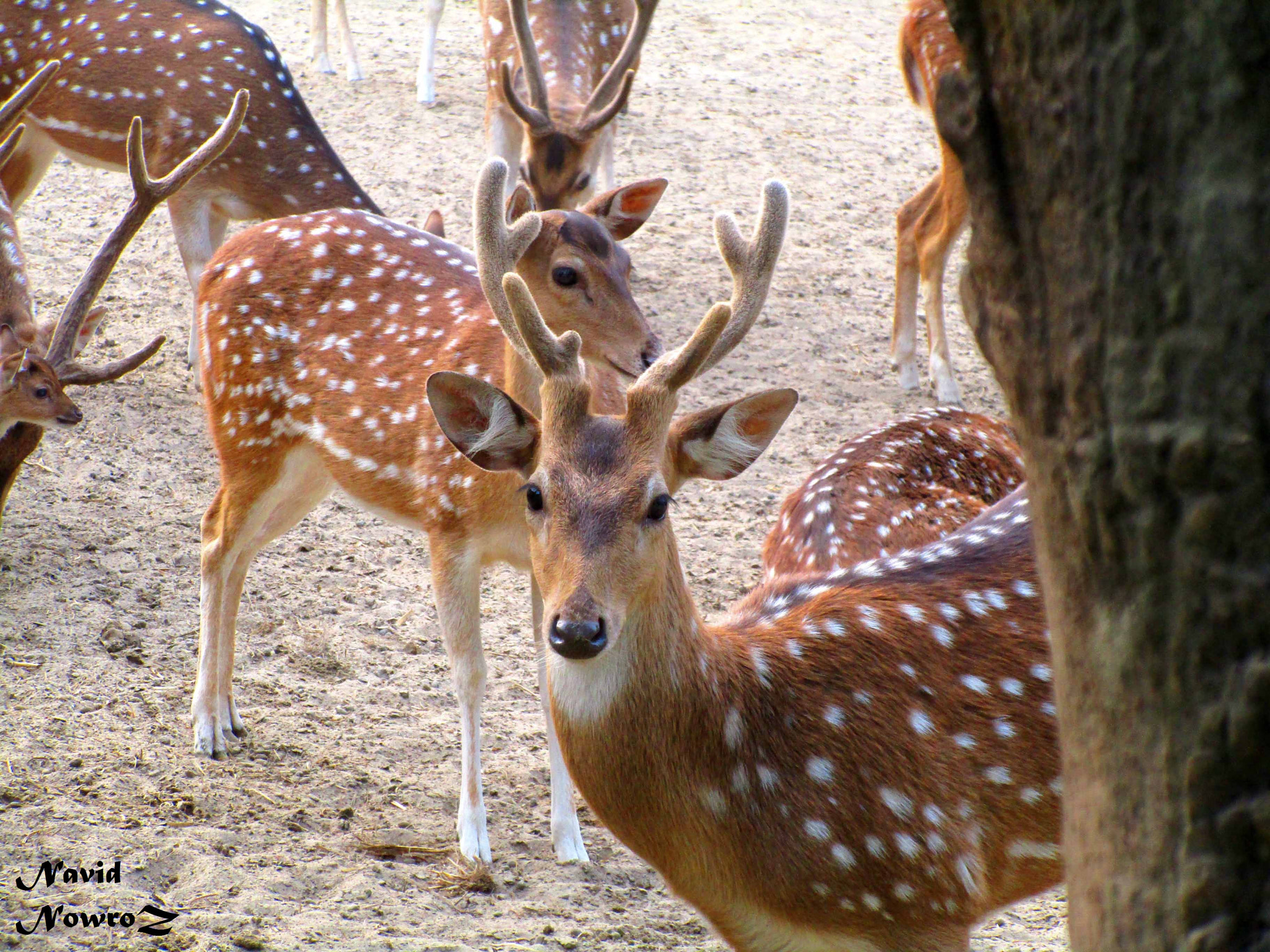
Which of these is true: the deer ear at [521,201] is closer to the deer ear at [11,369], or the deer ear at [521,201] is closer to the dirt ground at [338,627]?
the dirt ground at [338,627]

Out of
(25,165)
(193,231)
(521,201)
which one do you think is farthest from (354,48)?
(521,201)

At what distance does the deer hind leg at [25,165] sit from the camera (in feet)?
21.9

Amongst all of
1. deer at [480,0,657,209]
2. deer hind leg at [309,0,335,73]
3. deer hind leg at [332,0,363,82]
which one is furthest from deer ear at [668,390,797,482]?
deer hind leg at [309,0,335,73]

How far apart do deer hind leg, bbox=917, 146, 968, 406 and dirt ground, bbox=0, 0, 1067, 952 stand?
0.43 feet

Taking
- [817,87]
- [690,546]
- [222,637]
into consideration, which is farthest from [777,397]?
[817,87]

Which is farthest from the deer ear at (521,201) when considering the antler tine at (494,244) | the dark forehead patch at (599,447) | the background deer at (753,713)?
the dark forehead patch at (599,447)

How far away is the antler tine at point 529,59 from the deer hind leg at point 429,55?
2993mm

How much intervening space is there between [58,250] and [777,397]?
5.75 m

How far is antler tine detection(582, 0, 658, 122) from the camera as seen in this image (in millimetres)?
6938

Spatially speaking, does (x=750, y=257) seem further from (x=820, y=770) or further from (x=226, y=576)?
(x=226, y=576)

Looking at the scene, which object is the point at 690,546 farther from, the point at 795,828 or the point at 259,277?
the point at 795,828

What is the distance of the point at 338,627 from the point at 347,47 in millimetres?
6592

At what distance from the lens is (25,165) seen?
265 inches

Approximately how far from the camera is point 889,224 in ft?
28.8
